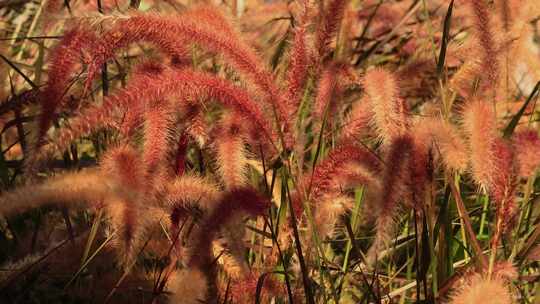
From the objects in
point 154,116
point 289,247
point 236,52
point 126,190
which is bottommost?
point 289,247

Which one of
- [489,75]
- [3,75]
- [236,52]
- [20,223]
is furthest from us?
[20,223]

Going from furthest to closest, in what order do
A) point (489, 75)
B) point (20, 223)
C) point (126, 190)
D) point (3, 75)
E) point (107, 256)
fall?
point (20, 223) < point (3, 75) < point (107, 256) < point (489, 75) < point (126, 190)

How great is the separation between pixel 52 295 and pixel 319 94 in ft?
2.61

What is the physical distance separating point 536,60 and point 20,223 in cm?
144

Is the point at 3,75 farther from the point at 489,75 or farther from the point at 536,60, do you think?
the point at 536,60

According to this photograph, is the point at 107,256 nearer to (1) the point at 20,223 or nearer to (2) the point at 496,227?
(1) the point at 20,223

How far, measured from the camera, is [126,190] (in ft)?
5.20

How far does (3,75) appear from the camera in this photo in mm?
2195

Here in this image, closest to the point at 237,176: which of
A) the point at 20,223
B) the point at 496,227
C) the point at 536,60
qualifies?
the point at 496,227

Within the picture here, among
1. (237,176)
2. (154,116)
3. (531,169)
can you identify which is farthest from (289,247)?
(531,169)

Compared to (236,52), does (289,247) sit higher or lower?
lower

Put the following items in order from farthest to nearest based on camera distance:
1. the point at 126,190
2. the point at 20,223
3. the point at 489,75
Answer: the point at 20,223 < the point at 489,75 < the point at 126,190

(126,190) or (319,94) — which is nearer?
(126,190)

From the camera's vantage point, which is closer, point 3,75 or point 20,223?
point 3,75
